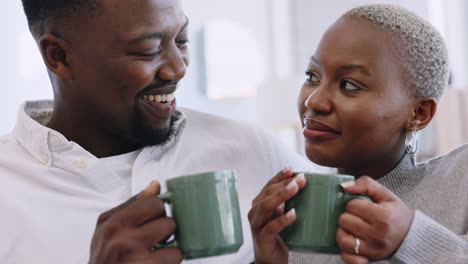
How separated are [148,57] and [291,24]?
296cm

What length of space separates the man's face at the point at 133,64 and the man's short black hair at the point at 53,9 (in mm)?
36

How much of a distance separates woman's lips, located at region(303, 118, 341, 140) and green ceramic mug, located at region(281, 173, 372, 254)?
0.88ft

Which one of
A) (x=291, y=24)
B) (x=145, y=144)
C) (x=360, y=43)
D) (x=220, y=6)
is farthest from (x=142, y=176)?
(x=291, y=24)

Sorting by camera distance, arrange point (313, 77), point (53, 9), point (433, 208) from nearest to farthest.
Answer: point (433, 208)
point (313, 77)
point (53, 9)

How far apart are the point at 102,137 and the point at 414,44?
734mm

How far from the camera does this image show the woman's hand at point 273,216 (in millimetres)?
898

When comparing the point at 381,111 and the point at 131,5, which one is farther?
the point at 131,5

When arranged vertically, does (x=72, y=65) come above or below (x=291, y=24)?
above

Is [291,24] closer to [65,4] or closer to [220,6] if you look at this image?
[220,6]

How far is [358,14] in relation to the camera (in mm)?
1219

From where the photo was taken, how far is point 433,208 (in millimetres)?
1131

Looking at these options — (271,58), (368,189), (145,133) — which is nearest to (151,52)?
(145,133)

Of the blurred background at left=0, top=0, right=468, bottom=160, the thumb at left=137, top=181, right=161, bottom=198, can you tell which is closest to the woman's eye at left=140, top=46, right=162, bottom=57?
the thumb at left=137, top=181, right=161, bottom=198

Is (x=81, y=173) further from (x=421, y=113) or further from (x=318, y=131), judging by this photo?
(x=421, y=113)
